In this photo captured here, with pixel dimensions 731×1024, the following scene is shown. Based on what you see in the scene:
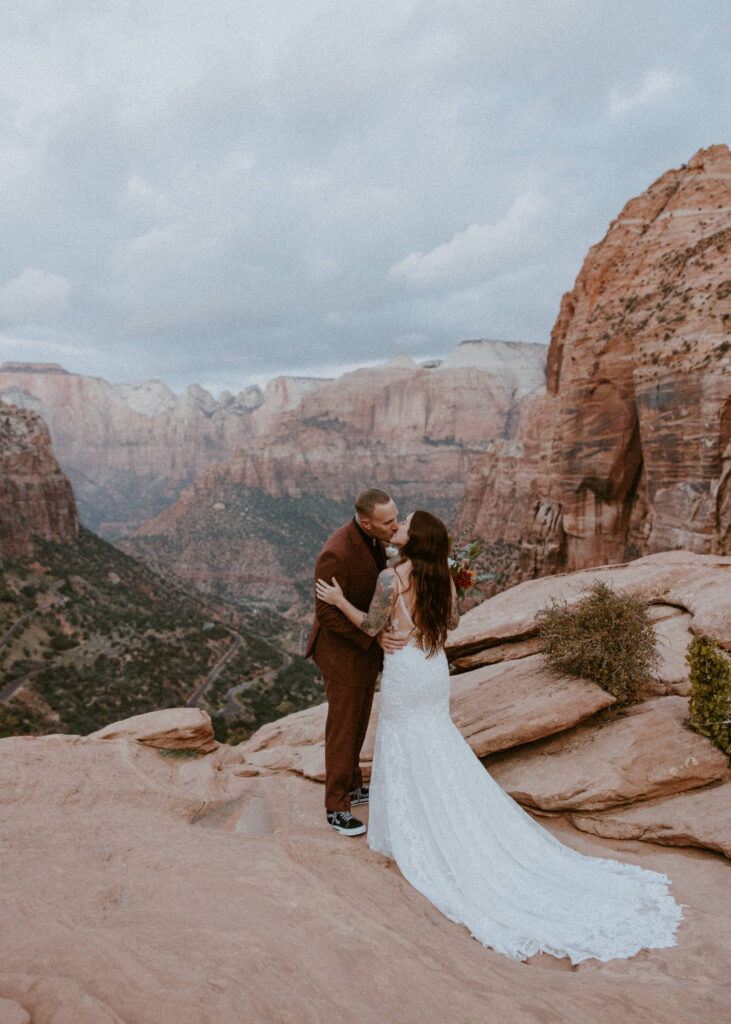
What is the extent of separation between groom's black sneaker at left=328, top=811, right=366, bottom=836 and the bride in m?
0.45

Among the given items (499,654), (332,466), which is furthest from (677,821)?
(332,466)

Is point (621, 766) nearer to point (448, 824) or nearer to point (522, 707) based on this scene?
point (522, 707)

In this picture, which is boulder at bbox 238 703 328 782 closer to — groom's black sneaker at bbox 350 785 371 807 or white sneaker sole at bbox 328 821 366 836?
groom's black sneaker at bbox 350 785 371 807

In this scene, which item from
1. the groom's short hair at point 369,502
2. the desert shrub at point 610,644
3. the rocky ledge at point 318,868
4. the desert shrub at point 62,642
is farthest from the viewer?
the desert shrub at point 62,642

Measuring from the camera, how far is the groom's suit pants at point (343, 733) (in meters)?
5.04

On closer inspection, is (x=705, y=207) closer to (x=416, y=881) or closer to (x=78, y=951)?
(x=416, y=881)

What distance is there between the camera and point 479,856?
4.16 m

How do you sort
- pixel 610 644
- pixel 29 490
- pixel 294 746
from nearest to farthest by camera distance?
pixel 610 644
pixel 294 746
pixel 29 490

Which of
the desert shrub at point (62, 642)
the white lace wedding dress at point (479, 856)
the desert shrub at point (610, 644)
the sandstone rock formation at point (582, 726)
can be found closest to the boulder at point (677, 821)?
the sandstone rock formation at point (582, 726)

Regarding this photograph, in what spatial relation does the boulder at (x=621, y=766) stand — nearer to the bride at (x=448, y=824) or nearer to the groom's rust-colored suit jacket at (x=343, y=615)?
the bride at (x=448, y=824)

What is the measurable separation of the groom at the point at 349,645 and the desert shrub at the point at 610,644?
247cm

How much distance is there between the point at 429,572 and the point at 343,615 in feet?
2.96

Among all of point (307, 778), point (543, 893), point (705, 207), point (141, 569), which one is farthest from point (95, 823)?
point (141, 569)

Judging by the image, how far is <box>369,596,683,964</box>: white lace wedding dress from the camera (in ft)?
11.7
